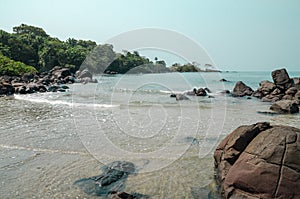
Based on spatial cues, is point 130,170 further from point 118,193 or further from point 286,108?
point 286,108

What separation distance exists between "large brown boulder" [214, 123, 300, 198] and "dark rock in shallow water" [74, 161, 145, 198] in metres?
1.94

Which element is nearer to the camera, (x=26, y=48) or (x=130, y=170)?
(x=130, y=170)

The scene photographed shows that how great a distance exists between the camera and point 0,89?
83.1 ft

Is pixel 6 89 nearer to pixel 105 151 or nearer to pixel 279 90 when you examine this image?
pixel 105 151

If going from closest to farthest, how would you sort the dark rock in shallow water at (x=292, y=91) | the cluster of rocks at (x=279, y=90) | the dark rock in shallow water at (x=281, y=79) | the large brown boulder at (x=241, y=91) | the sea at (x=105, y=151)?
the sea at (x=105, y=151) < the cluster of rocks at (x=279, y=90) < the dark rock in shallow water at (x=292, y=91) < the dark rock in shallow water at (x=281, y=79) < the large brown boulder at (x=241, y=91)

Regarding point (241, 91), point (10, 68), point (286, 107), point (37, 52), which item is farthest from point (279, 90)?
point (37, 52)

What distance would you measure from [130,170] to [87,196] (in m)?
1.62

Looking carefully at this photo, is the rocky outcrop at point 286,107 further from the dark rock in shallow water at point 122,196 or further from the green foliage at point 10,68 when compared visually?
the green foliage at point 10,68

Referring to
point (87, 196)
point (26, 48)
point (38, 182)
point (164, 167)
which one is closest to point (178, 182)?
point (164, 167)

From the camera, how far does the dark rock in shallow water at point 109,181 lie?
5.46 meters

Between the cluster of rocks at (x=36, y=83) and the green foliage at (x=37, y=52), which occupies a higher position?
the green foliage at (x=37, y=52)

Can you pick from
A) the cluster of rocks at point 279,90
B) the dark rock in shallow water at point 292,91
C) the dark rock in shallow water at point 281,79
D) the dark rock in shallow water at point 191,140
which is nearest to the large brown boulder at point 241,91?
the cluster of rocks at point 279,90

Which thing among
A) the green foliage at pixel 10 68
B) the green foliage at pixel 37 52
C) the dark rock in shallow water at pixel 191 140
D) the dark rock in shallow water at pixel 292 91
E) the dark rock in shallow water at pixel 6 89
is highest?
the green foliage at pixel 37 52

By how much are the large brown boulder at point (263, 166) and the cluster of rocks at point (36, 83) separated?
24.6 m
